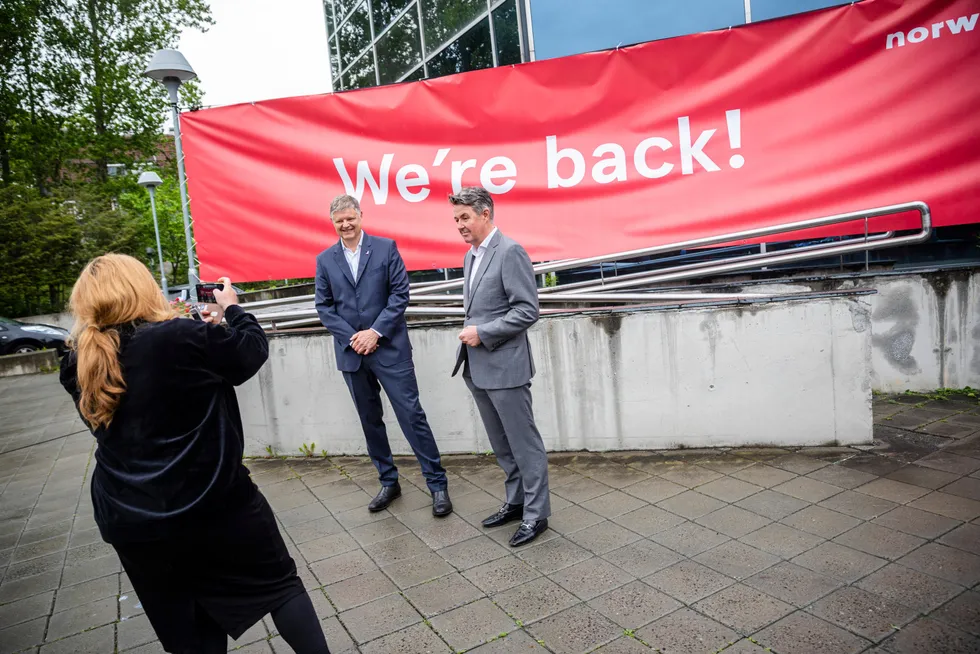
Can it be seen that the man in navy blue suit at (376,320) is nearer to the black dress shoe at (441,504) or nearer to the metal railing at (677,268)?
the black dress shoe at (441,504)

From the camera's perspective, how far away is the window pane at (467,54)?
8.54 m

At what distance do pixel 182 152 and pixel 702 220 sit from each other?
4.19 metres

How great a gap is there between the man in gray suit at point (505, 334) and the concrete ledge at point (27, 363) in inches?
617

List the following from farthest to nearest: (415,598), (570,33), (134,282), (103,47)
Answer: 1. (103,47)
2. (570,33)
3. (415,598)
4. (134,282)

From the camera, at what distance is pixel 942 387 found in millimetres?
5328

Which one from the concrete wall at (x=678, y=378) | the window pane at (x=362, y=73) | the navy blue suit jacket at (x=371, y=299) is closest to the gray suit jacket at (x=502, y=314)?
the navy blue suit jacket at (x=371, y=299)

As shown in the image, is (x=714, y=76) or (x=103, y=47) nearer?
(x=714, y=76)

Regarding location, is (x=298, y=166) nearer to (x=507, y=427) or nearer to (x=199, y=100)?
(x=507, y=427)

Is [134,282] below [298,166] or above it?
below

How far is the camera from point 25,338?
→ 1742cm

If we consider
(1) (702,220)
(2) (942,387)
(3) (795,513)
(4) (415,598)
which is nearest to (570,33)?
(1) (702,220)

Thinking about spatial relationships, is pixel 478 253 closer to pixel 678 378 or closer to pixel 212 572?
pixel 678 378

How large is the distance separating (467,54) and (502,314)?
664 centimetres

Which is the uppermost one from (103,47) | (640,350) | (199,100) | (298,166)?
(103,47)
